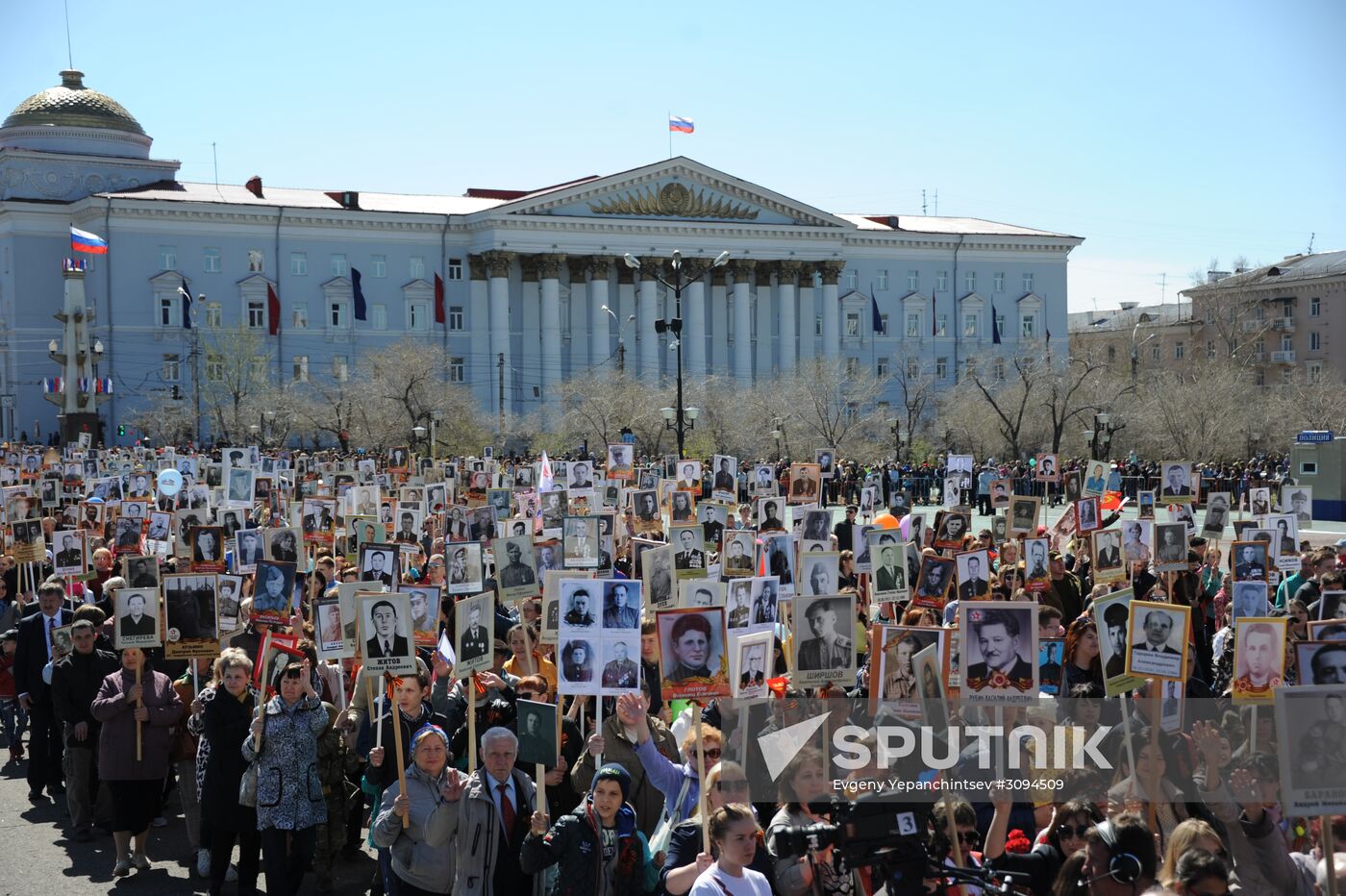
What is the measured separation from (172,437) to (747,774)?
2457 inches

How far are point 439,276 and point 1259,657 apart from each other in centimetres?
7077

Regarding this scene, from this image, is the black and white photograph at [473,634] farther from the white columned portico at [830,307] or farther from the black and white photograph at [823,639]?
the white columned portico at [830,307]

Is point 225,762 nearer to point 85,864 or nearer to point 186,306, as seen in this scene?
point 85,864

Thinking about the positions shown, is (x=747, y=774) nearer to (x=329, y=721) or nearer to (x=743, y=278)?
(x=329, y=721)

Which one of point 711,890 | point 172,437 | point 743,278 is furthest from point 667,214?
point 711,890

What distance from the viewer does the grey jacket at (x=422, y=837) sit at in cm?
714

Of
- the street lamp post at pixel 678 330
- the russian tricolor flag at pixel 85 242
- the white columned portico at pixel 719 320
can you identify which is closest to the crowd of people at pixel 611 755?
the street lamp post at pixel 678 330

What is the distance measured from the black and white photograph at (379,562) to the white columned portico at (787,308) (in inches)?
2712

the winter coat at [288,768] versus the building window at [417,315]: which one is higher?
the building window at [417,315]

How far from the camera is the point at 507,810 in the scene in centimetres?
719

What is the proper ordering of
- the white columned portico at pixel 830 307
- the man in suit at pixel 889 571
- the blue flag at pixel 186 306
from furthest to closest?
1. the white columned portico at pixel 830 307
2. the blue flag at pixel 186 306
3. the man in suit at pixel 889 571

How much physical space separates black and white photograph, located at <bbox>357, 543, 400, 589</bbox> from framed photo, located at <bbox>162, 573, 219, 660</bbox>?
1728mm

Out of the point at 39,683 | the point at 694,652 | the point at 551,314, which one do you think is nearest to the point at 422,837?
the point at 694,652

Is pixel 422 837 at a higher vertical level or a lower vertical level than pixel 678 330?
lower
